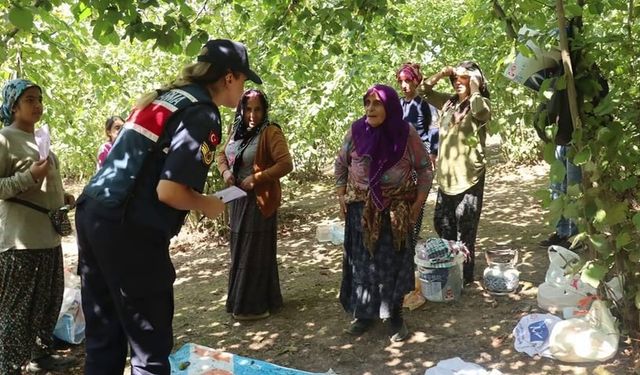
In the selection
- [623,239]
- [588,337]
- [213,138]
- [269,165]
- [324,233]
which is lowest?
[588,337]

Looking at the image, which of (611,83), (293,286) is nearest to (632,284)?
(611,83)

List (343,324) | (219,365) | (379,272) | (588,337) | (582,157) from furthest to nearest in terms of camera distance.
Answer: (343,324), (379,272), (219,365), (588,337), (582,157)

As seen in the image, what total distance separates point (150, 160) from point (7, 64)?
368 centimetres

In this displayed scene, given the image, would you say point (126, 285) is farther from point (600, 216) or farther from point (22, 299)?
point (600, 216)

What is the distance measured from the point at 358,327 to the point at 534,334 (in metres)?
1.14

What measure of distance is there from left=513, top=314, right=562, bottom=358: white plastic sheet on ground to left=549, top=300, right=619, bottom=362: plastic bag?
0.32 feet

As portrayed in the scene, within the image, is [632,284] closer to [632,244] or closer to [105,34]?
[632,244]

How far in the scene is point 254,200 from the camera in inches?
162

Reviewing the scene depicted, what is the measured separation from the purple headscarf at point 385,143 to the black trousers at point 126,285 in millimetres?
1620

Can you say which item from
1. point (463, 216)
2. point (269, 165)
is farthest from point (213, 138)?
point (463, 216)

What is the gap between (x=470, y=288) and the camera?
4.47 meters

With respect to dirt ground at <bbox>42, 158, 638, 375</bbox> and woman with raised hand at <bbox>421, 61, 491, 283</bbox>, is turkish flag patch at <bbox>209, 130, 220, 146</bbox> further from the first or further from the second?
woman with raised hand at <bbox>421, 61, 491, 283</bbox>

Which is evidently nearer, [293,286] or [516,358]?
[516,358]

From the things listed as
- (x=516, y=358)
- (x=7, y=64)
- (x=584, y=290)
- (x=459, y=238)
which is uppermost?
(x=7, y=64)
